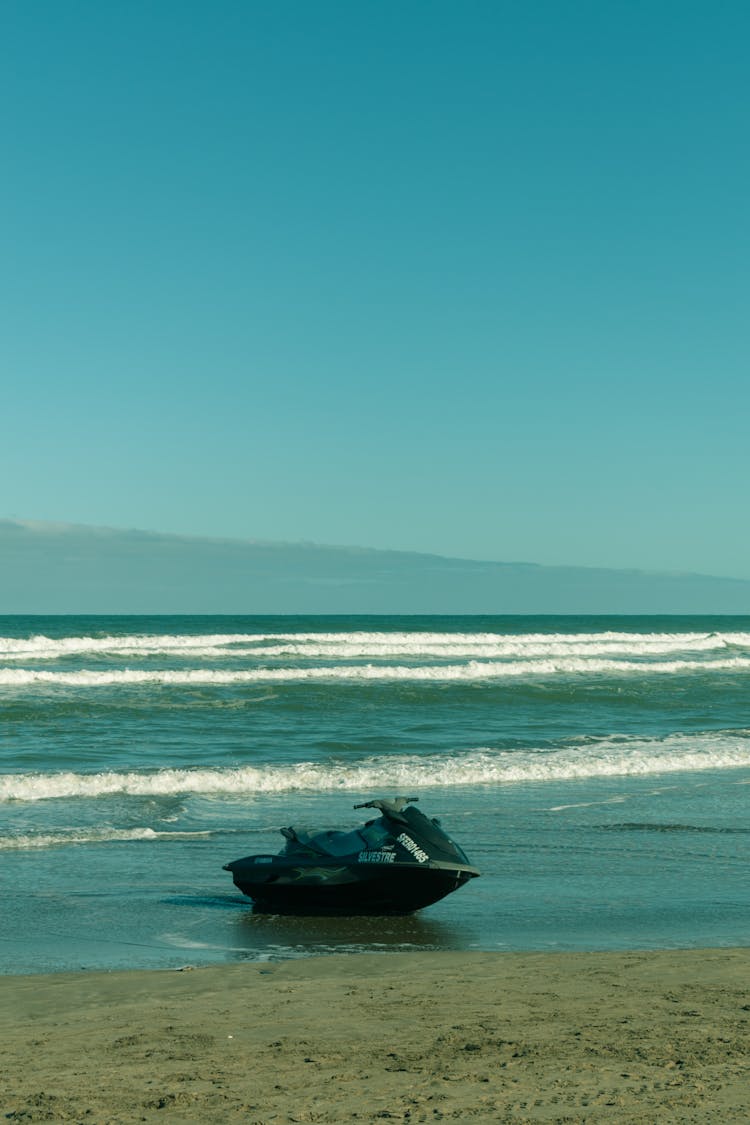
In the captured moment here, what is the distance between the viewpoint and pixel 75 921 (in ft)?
30.7

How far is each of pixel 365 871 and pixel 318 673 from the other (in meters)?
25.4

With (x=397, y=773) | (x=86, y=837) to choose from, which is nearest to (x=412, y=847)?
(x=86, y=837)

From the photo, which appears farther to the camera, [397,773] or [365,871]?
[397,773]

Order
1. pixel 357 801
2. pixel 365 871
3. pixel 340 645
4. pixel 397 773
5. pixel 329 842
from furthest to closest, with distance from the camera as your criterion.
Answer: pixel 340 645 → pixel 397 773 → pixel 357 801 → pixel 329 842 → pixel 365 871

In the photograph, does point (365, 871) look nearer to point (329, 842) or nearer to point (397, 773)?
point (329, 842)

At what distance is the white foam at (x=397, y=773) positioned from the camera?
15578mm

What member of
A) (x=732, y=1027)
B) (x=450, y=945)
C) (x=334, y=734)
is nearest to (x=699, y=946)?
(x=450, y=945)

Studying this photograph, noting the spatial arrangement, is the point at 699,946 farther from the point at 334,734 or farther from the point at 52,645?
the point at 52,645

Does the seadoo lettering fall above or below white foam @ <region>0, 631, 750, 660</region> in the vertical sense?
below

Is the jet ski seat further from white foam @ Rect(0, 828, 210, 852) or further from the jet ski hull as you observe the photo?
white foam @ Rect(0, 828, 210, 852)

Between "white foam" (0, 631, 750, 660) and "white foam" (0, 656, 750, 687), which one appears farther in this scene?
"white foam" (0, 631, 750, 660)

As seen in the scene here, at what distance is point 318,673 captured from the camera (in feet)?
115

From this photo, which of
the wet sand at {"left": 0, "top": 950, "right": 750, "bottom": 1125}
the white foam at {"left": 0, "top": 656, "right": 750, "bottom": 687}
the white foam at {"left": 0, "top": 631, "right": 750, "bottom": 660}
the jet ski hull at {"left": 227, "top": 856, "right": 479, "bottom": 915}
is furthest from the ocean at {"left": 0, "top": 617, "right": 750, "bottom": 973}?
the white foam at {"left": 0, "top": 631, "right": 750, "bottom": 660}

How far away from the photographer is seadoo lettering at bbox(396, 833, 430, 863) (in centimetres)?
953
